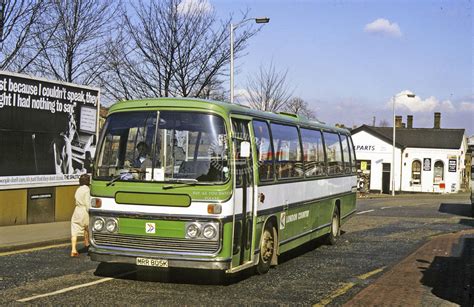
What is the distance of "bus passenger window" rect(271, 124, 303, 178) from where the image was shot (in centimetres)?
1103

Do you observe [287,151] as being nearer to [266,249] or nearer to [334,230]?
[266,249]

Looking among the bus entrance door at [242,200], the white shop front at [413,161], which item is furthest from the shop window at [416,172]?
the bus entrance door at [242,200]

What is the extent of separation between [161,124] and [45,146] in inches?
372

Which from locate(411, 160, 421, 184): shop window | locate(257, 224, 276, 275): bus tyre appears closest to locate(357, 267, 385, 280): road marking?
locate(257, 224, 276, 275): bus tyre

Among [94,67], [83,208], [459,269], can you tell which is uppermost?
[94,67]

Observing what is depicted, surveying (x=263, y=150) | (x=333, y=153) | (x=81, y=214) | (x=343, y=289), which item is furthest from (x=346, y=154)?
(x=343, y=289)

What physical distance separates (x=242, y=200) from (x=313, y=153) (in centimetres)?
463

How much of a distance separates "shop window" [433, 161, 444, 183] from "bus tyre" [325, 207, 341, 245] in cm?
5479

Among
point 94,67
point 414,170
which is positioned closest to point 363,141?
point 414,170

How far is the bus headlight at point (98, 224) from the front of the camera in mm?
9016

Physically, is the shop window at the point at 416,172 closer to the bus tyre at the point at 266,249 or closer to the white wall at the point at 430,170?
the white wall at the point at 430,170

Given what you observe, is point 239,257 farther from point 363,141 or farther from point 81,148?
point 363,141

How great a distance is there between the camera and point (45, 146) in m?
17.5

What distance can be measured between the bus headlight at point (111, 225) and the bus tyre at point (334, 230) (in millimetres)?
7376
